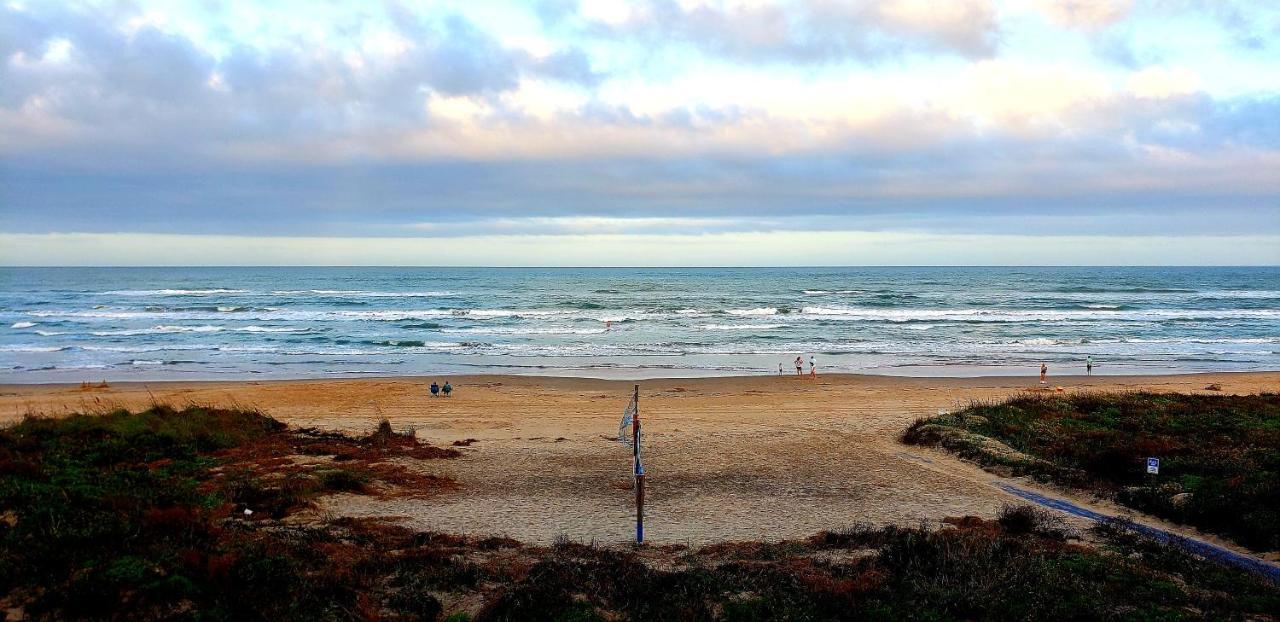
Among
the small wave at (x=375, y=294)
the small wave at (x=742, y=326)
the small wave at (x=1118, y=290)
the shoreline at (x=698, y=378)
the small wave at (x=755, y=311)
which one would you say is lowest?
the shoreline at (x=698, y=378)

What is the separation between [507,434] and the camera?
17.4 metres

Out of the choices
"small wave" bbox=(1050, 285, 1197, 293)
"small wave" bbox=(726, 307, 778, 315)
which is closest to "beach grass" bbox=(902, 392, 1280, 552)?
"small wave" bbox=(726, 307, 778, 315)

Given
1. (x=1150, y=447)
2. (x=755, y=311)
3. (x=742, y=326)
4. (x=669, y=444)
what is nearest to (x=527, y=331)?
(x=742, y=326)

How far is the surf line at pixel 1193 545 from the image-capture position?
8422 millimetres

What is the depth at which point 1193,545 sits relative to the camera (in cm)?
925

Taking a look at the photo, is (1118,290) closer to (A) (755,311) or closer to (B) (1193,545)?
(A) (755,311)

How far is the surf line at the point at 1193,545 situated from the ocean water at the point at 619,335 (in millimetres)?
17497

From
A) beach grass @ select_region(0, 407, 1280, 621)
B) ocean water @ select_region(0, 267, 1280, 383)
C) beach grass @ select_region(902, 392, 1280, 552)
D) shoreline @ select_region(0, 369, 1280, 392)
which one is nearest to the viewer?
beach grass @ select_region(0, 407, 1280, 621)

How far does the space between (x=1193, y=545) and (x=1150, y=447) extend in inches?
174

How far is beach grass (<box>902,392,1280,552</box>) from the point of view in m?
10.1

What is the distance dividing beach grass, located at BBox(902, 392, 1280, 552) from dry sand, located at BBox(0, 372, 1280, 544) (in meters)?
0.83

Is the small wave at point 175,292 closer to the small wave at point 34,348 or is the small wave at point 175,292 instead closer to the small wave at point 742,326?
the small wave at point 34,348

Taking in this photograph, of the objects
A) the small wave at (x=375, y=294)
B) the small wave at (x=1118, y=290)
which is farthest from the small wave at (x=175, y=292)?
the small wave at (x=1118, y=290)

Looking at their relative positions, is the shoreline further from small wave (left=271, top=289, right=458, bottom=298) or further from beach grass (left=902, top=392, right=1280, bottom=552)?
small wave (left=271, top=289, right=458, bottom=298)
